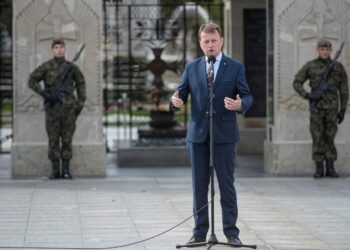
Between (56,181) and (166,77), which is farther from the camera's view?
(166,77)

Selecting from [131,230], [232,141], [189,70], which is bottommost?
[131,230]

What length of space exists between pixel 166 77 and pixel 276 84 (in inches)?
250

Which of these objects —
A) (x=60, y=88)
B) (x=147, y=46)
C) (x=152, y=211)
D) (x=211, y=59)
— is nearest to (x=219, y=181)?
(x=211, y=59)

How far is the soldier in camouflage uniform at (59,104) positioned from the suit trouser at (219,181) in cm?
547

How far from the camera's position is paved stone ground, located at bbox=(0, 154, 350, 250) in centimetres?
925

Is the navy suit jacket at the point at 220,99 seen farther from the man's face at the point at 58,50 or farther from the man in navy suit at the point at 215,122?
the man's face at the point at 58,50

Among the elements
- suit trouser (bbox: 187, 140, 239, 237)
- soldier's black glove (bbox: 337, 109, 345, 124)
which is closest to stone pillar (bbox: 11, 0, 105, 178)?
soldier's black glove (bbox: 337, 109, 345, 124)

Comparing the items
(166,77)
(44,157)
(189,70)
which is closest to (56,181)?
(44,157)

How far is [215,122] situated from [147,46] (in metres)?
9.60

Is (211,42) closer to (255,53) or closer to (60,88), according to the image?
(60,88)

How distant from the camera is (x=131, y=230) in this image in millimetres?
9805

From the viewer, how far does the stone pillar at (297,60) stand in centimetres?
1498

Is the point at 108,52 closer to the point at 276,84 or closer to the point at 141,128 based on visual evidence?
the point at 141,128

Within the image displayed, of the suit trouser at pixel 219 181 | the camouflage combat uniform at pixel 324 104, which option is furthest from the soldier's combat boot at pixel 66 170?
the suit trouser at pixel 219 181
